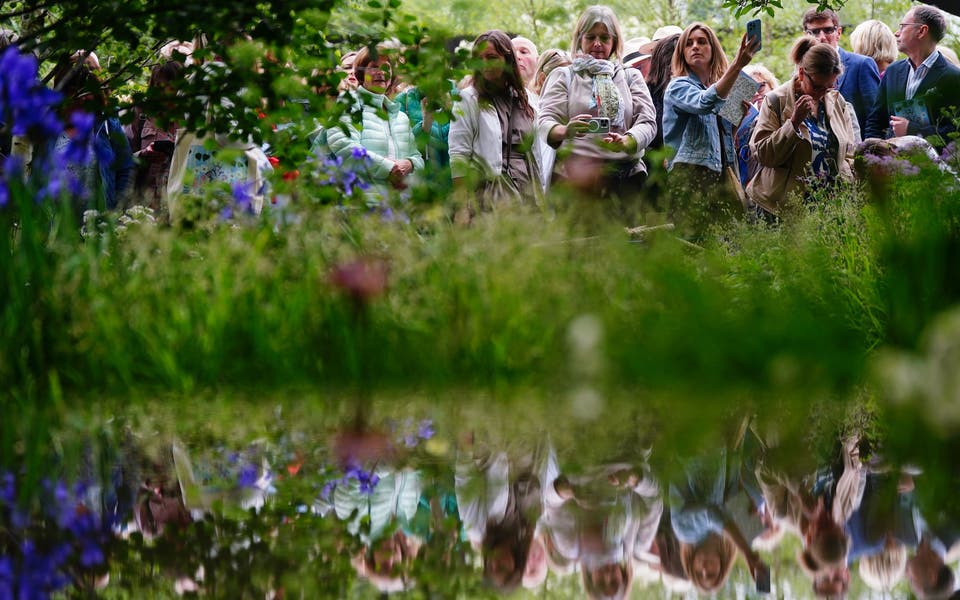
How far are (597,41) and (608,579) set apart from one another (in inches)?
240

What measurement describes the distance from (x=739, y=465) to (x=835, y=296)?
2377 mm

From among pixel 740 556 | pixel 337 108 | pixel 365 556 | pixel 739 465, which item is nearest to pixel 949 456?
pixel 739 465

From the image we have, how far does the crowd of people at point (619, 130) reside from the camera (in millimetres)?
7008

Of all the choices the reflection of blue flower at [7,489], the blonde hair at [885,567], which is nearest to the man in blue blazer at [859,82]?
the reflection of blue flower at [7,489]

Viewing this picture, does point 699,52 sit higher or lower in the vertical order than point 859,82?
Answer: higher

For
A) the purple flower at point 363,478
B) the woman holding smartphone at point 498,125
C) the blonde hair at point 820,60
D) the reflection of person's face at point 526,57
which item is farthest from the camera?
the reflection of person's face at point 526,57

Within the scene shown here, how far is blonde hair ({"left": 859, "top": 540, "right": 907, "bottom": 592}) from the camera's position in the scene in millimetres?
1554

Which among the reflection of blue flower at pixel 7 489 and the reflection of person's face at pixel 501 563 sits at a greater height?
the reflection of person's face at pixel 501 563

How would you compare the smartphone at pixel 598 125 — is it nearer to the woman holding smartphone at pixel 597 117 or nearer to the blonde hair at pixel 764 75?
the woman holding smartphone at pixel 597 117

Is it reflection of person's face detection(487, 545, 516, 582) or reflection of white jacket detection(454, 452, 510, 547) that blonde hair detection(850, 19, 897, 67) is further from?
reflection of person's face detection(487, 545, 516, 582)

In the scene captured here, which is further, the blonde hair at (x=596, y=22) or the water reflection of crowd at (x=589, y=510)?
the blonde hair at (x=596, y=22)

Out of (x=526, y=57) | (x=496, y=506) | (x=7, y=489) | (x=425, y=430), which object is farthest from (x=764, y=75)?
(x=7, y=489)

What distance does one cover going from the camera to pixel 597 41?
24.3ft

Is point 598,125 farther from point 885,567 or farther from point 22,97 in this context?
point 885,567
